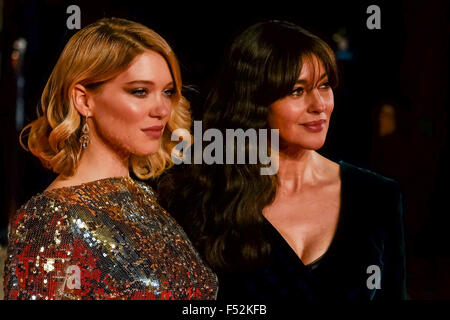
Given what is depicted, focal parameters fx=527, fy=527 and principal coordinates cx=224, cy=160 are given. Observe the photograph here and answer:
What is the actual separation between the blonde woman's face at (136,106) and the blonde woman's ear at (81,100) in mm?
22

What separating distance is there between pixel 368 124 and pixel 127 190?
988 millimetres

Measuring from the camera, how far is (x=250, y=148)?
1842 mm

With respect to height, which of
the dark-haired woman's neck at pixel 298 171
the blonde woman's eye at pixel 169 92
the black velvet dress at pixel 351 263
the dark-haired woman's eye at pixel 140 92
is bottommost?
the black velvet dress at pixel 351 263

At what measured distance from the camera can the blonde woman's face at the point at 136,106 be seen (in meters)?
1.61

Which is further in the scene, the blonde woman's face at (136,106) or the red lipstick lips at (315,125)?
the red lipstick lips at (315,125)

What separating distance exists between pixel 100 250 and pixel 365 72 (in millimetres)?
1208

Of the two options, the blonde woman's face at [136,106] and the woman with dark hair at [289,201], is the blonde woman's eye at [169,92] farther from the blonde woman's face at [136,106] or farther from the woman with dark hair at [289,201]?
the woman with dark hair at [289,201]

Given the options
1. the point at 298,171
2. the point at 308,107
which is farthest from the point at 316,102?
the point at 298,171

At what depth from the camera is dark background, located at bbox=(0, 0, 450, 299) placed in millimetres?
1968

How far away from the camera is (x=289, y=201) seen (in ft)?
6.03

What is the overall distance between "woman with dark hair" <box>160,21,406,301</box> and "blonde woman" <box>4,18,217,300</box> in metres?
0.14

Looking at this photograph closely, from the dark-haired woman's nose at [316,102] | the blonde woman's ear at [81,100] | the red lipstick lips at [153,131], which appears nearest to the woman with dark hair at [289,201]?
the dark-haired woman's nose at [316,102]

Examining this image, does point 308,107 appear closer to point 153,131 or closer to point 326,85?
point 326,85
